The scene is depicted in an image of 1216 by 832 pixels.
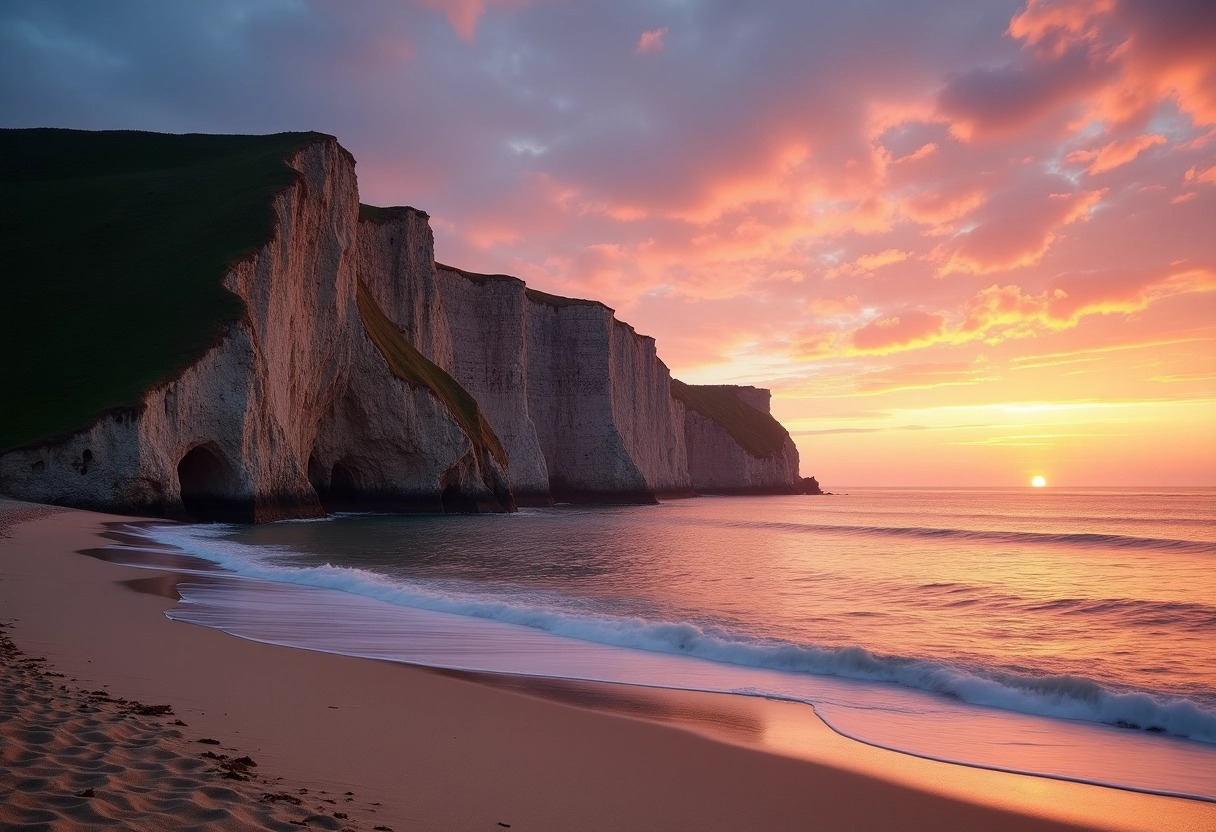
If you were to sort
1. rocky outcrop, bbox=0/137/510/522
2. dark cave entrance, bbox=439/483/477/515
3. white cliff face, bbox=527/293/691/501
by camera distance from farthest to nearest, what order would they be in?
1. white cliff face, bbox=527/293/691/501
2. dark cave entrance, bbox=439/483/477/515
3. rocky outcrop, bbox=0/137/510/522

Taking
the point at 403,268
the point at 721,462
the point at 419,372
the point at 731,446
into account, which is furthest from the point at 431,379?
the point at 721,462

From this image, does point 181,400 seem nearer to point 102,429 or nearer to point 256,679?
point 102,429

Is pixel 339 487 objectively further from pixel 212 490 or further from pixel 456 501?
pixel 212 490

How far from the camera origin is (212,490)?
1243 inches

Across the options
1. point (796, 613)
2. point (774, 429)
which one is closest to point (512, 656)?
point (796, 613)

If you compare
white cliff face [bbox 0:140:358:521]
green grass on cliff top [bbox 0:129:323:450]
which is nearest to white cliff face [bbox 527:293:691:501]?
green grass on cliff top [bbox 0:129:323:450]

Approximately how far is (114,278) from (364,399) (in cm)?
1266

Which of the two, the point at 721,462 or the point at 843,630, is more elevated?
the point at 721,462

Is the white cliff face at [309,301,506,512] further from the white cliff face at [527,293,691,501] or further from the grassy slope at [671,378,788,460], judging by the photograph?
the grassy slope at [671,378,788,460]

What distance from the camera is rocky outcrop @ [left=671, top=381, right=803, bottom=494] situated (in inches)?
4166

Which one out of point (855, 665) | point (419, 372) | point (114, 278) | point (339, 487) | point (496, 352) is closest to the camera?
point (855, 665)

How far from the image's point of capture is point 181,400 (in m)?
27.9

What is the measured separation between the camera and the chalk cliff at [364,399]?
27.3 metres

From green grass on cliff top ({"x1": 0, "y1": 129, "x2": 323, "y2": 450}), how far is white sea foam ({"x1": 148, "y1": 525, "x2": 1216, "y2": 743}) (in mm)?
20189
